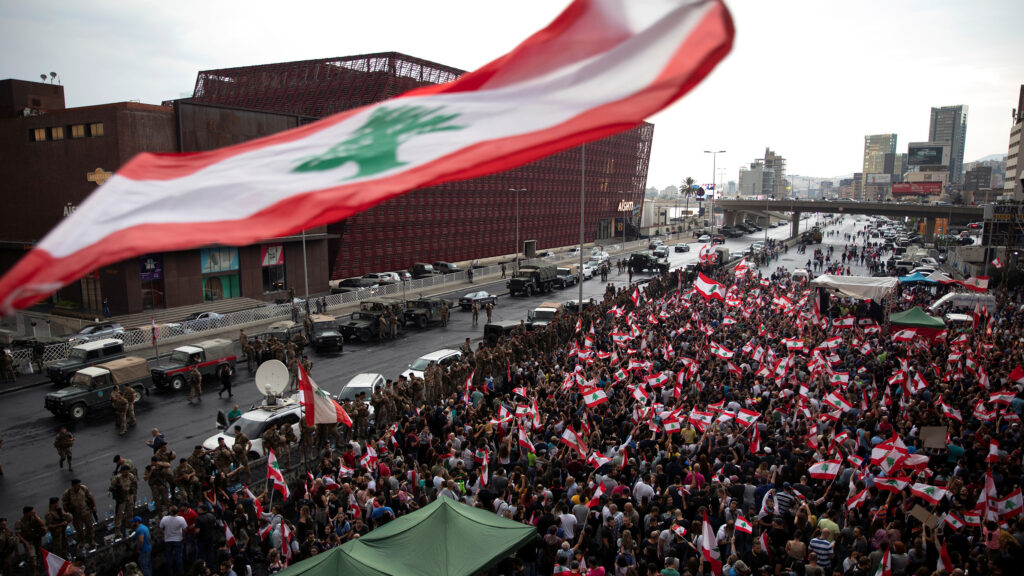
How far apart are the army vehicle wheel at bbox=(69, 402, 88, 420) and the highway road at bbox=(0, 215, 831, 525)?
28 centimetres

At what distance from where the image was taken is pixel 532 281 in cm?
4647

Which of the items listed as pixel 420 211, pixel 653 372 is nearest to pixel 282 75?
pixel 420 211

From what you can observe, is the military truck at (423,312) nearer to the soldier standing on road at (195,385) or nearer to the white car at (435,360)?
the white car at (435,360)

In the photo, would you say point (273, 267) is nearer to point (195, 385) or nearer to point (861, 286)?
point (195, 385)

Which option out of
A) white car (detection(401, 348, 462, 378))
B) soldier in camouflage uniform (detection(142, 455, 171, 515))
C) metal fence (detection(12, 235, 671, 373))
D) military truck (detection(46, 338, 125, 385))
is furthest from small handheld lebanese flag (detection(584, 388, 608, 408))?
metal fence (detection(12, 235, 671, 373))

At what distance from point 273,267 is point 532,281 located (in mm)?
17987

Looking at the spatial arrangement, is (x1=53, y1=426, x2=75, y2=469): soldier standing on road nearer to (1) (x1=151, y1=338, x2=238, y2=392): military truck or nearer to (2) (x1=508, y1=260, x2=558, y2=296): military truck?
(1) (x1=151, y1=338, x2=238, y2=392): military truck

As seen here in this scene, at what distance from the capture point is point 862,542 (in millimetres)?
9203

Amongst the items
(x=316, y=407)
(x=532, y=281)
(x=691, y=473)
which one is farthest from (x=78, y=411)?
(x=532, y=281)

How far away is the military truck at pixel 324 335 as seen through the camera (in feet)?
94.8

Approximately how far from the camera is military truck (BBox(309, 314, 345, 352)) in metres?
28.9

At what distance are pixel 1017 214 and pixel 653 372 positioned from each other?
44.1 meters

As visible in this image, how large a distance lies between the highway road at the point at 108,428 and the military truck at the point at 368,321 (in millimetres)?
645

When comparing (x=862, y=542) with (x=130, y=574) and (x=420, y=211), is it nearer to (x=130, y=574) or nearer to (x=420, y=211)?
(x=130, y=574)
